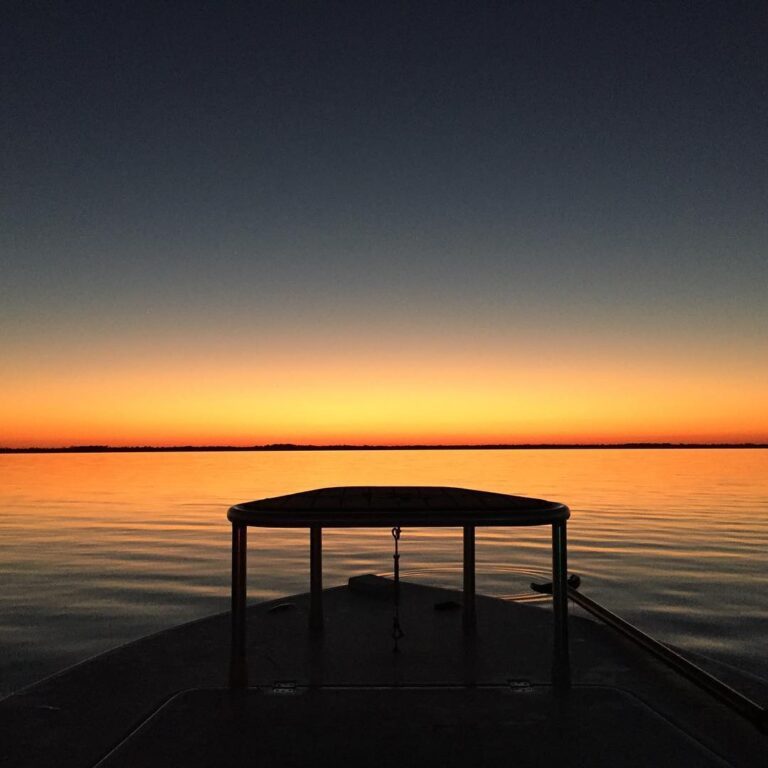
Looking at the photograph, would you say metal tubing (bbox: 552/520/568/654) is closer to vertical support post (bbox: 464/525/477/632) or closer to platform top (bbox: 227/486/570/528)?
platform top (bbox: 227/486/570/528)

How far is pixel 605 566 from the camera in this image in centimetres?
1458

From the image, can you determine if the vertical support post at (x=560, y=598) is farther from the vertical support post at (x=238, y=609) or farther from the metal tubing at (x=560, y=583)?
the vertical support post at (x=238, y=609)

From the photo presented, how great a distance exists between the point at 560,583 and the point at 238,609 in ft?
7.41

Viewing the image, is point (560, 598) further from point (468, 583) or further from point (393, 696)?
point (468, 583)

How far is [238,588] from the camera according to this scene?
460 cm

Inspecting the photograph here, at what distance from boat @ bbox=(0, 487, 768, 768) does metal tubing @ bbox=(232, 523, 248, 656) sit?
13 mm

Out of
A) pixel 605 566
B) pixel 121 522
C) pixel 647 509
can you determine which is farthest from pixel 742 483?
pixel 121 522

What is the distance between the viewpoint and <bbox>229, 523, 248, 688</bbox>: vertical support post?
4586 mm

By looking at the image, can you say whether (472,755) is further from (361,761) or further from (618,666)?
(618,666)

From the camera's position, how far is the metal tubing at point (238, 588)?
4.58 metres

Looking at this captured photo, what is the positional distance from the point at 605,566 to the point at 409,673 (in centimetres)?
1055

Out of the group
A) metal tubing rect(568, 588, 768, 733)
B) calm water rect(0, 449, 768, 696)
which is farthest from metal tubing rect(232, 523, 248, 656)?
calm water rect(0, 449, 768, 696)

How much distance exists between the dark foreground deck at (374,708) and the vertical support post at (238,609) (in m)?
0.11

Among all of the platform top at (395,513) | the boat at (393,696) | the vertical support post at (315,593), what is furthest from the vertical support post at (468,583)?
the platform top at (395,513)
